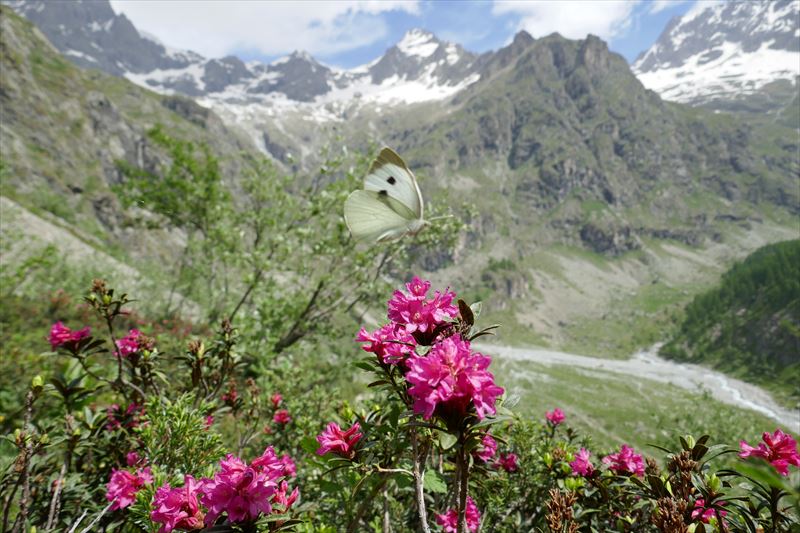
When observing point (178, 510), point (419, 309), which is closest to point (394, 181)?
point (419, 309)

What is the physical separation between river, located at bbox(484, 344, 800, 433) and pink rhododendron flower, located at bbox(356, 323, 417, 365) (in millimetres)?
122893

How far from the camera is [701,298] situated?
18938 centimetres

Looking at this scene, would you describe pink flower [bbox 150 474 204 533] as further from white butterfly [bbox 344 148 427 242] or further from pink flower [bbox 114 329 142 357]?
white butterfly [bbox 344 148 427 242]

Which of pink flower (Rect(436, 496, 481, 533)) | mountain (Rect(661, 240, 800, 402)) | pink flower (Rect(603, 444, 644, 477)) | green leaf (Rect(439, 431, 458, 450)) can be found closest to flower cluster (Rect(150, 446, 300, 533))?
green leaf (Rect(439, 431, 458, 450))

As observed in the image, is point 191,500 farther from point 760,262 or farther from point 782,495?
point 760,262

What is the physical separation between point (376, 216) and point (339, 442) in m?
3.39

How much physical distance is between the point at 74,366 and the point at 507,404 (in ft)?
16.5

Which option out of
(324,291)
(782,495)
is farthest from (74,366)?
(324,291)

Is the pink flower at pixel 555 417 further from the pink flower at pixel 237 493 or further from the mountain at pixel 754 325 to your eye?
the mountain at pixel 754 325

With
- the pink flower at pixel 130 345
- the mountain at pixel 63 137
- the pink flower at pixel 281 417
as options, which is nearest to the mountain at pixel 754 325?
the pink flower at pixel 281 417

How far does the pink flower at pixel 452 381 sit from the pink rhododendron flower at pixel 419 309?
442 millimetres

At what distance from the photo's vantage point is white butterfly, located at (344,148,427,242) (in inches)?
186

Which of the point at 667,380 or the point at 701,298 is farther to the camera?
the point at 701,298

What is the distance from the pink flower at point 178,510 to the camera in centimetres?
222
